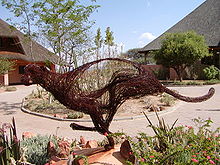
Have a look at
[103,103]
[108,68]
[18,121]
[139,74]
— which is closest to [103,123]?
[103,103]

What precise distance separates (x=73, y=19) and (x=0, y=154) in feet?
27.7

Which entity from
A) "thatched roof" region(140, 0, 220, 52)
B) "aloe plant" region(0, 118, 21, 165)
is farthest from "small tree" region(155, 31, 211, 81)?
"aloe plant" region(0, 118, 21, 165)

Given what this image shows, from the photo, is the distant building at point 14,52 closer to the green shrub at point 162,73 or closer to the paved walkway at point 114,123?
the green shrub at point 162,73

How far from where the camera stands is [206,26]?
2492cm

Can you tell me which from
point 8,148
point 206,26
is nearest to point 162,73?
point 206,26

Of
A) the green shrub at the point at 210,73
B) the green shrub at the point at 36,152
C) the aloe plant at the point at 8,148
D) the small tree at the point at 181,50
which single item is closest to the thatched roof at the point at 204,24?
the green shrub at the point at 210,73

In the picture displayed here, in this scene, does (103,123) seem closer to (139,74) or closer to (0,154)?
(139,74)

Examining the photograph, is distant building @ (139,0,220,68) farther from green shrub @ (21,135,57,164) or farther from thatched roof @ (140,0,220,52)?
green shrub @ (21,135,57,164)

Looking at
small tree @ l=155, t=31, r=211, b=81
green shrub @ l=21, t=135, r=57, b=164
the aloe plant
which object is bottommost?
green shrub @ l=21, t=135, r=57, b=164

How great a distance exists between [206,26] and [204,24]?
0.56 meters

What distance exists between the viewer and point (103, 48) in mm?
10969

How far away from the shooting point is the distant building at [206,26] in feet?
76.2

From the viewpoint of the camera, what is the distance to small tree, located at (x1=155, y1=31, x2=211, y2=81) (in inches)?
713

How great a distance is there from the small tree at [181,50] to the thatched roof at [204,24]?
429 centimetres
